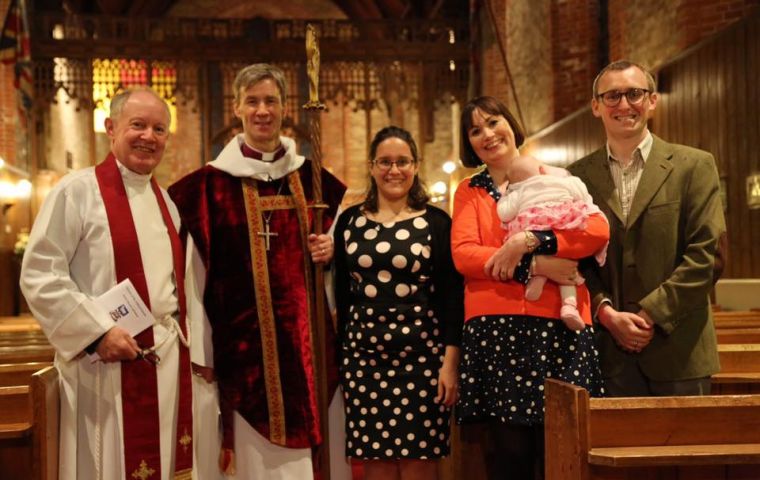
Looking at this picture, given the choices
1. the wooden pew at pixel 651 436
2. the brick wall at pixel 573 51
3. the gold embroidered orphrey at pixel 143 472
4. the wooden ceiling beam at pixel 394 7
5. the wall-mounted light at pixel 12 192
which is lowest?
the gold embroidered orphrey at pixel 143 472

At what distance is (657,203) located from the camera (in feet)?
8.77

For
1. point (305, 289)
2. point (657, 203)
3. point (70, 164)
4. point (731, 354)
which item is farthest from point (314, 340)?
point (70, 164)

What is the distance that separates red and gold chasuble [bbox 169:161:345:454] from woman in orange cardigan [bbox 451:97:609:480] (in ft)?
2.12

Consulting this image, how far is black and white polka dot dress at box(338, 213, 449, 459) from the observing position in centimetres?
285

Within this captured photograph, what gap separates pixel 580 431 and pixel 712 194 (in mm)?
958

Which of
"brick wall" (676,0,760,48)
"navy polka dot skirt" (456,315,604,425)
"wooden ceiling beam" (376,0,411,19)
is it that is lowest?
"navy polka dot skirt" (456,315,604,425)

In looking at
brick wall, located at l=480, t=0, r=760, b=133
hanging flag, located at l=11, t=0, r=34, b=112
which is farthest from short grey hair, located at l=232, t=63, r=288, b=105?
hanging flag, located at l=11, t=0, r=34, b=112

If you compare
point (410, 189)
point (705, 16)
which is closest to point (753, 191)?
point (705, 16)

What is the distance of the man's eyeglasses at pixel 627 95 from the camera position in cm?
268

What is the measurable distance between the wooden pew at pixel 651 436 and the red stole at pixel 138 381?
1.28m

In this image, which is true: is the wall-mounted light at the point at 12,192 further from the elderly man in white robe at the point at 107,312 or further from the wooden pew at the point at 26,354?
the elderly man in white robe at the point at 107,312

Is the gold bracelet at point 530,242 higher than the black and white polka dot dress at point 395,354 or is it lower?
higher

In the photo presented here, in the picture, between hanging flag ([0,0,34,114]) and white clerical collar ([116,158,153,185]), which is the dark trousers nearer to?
white clerical collar ([116,158,153,185])

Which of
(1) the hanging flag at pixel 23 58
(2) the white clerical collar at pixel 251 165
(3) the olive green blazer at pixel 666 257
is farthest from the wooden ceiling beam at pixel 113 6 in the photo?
(3) the olive green blazer at pixel 666 257
